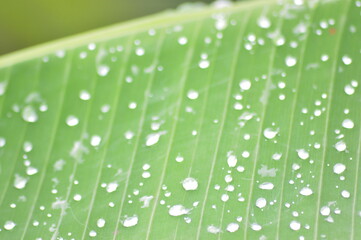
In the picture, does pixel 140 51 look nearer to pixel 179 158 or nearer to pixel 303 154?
pixel 179 158

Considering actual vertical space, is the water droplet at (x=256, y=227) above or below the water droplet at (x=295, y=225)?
below

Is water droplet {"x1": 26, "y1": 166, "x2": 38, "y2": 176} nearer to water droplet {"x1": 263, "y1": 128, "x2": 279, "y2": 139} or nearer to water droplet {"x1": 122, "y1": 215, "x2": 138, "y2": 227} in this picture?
water droplet {"x1": 122, "y1": 215, "x2": 138, "y2": 227}

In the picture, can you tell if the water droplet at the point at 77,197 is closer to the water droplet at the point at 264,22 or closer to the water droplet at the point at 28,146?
the water droplet at the point at 28,146

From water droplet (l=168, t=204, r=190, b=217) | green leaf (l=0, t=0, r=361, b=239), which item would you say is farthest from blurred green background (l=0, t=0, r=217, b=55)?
water droplet (l=168, t=204, r=190, b=217)

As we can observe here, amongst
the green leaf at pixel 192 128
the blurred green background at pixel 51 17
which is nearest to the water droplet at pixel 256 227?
the green leaf at pixel 192 128

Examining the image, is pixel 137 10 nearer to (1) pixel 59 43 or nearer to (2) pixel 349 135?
(1) pixel 59 43
